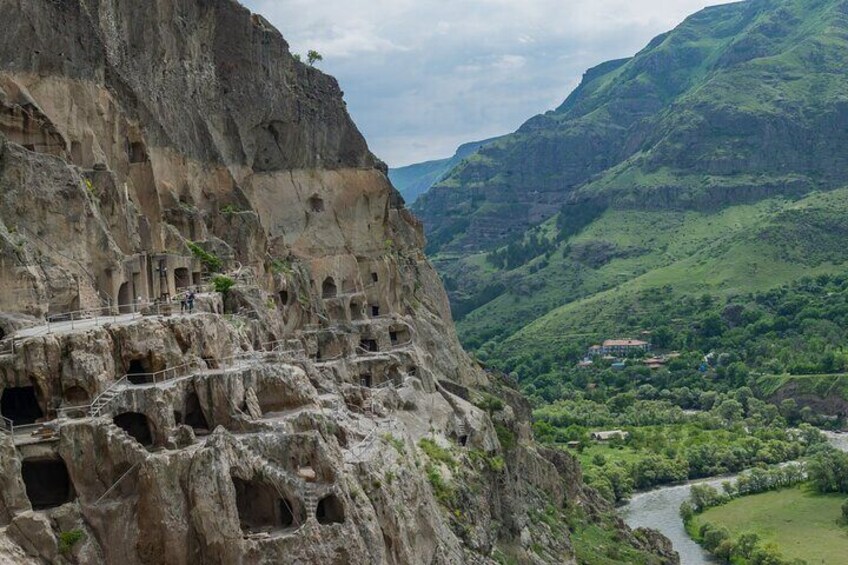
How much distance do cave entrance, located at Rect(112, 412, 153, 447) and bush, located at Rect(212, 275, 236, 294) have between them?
898 inches

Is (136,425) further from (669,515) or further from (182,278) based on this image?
(669,515)

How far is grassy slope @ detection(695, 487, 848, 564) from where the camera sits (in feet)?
392

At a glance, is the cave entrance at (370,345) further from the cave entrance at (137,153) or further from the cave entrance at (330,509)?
the cave entrance at (330,509)

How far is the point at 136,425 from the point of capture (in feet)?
158

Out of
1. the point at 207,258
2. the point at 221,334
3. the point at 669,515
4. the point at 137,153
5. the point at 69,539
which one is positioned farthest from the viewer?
the point at 669,515

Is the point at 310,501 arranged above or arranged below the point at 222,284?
below

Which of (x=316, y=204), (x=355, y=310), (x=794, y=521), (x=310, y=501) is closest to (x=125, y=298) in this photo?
(x=310, y=501)

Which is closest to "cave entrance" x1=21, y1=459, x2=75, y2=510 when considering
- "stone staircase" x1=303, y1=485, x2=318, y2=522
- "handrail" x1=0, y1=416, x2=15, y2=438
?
"handrail" x1=0, y1=416, x2=15, y2=438

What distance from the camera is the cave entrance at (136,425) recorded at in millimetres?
47656

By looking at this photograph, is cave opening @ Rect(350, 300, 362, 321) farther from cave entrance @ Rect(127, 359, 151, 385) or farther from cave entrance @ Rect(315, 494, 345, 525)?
cave entrance @ Rect(315, 494, 345, 525)

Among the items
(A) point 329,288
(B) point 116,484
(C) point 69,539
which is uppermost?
(A) point 329,288

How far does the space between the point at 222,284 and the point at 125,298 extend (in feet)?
25.7

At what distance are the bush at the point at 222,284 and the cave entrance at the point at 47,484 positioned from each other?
2526 centimetres

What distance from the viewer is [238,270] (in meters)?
77.9
